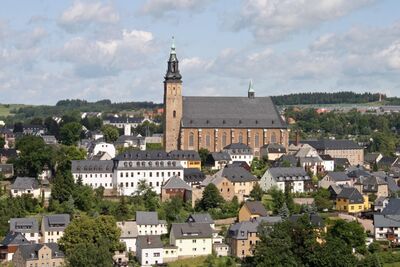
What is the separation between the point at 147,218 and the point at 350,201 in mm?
19382

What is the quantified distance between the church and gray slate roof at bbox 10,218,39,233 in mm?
33431

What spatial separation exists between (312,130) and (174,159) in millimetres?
80936

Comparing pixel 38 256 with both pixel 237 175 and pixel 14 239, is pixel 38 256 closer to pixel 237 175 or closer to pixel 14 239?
pixel 14 239

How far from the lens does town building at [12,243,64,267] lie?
64500 mm

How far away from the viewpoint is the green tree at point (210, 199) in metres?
76.7

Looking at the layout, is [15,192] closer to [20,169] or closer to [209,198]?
[20,169]

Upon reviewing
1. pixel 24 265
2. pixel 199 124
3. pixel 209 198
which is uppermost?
pixel 199 124

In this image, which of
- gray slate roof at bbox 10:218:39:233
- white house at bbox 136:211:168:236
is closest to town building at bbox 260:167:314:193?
white house at bbox 136:211:168:236

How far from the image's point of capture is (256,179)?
84.1 meters

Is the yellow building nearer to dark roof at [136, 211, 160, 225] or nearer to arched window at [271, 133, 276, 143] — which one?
dark roof at [136, 211, 160, 225]

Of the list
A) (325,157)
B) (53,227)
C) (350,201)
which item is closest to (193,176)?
(350,201)

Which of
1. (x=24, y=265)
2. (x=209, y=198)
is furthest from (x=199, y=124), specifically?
(x=24, y=265)

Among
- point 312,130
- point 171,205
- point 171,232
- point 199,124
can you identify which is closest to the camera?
point 171,232

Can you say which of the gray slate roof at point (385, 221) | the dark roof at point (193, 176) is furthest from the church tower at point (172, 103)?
the gray slate roof at point (385, 221)
